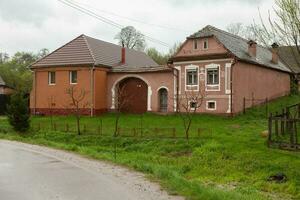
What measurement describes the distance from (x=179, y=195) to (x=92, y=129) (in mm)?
17215

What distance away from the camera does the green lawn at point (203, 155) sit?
41.3 ft

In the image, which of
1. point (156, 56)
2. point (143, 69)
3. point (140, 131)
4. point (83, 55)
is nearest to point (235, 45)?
point (143, 69)

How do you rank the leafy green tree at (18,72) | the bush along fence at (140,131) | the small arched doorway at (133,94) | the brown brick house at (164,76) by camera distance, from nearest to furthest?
the bush along fence at (140,131), the brown brick house at (164,76), the small arched doorway at (133,94), the leafy green tree at (18,72)

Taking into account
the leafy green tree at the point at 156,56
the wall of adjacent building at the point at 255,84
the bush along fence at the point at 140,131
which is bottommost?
the bush along fence at the point at 140,131

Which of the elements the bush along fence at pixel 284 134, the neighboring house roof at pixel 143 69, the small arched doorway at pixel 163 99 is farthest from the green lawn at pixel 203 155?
the neighboring house roof at pixel 143 69

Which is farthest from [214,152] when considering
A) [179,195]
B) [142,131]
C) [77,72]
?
[77,72]

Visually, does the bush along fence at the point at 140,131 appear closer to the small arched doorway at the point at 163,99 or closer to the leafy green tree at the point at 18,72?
the small arched doorway at the point at 163,99

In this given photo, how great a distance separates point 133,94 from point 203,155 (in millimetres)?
Answer: 18929

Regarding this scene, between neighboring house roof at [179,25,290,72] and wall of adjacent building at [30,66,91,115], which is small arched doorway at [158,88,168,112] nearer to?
neighboring house roof at [179,25,290,72]

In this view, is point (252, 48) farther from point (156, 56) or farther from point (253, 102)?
point (156, 56)

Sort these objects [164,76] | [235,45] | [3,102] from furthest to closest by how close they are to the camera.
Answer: [3,102] < [235,45] < [164,76]

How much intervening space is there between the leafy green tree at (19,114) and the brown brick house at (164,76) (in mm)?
8334

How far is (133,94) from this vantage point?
122 feet

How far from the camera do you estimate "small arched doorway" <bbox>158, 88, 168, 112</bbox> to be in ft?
116
